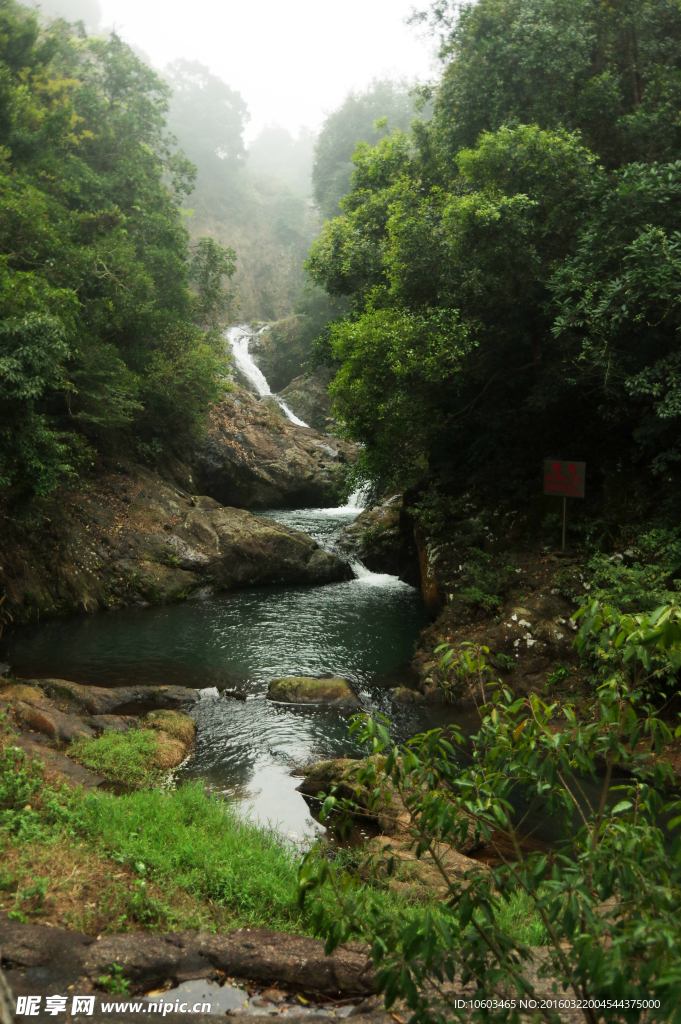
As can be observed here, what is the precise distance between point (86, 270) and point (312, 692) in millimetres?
12928

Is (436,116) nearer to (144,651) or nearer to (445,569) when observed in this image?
(445,569)

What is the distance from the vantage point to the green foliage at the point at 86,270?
1170 cm

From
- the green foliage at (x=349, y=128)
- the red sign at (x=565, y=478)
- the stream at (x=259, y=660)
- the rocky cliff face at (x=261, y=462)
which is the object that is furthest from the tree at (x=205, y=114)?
the red sign at (x=565, y=478)

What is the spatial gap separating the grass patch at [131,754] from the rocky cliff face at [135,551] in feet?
21.4

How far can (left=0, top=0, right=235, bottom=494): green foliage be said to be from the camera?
11695 mm

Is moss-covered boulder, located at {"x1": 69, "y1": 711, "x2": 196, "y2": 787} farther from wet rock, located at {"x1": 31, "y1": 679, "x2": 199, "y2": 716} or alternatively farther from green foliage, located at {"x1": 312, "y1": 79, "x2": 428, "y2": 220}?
green foliage, located at {"x1": 312, "y1": 79, "x2": 428, "y2": 220}

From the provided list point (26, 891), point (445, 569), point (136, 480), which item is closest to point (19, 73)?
point (136, 480)

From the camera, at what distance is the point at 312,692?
983cm

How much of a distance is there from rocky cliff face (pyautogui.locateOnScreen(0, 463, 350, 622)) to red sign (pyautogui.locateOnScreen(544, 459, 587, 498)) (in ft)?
25.5

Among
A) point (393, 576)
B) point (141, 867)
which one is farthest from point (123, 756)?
point (393, 576)

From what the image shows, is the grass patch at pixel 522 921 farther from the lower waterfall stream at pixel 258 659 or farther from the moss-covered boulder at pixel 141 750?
the moss-covered boulder at pixel 141 750

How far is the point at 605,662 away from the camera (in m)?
8.74

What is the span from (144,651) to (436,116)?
13.8 meters

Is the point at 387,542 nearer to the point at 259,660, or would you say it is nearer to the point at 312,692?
the point at 259,660
